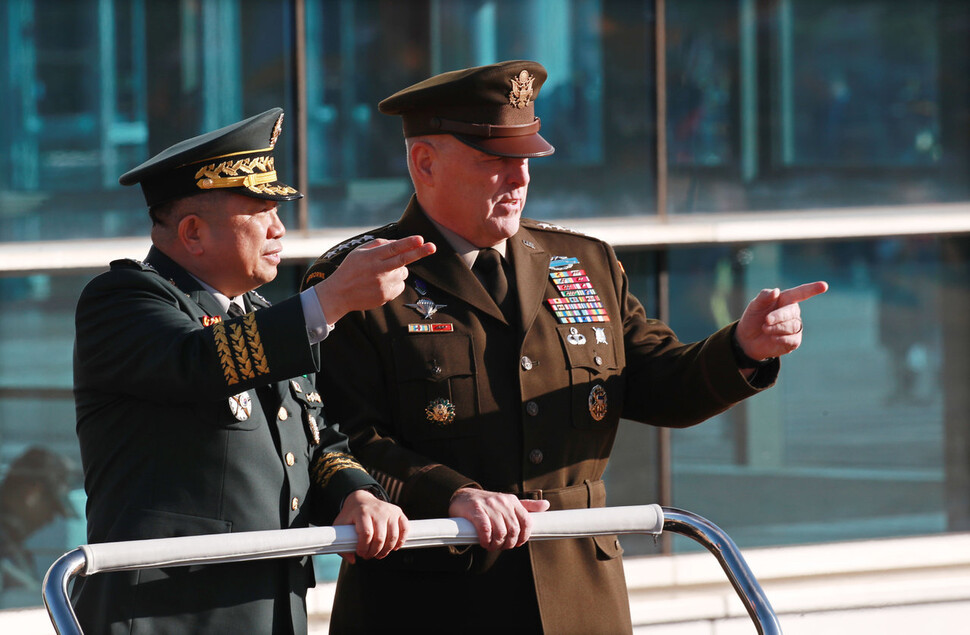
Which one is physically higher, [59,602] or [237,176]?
[237,176]

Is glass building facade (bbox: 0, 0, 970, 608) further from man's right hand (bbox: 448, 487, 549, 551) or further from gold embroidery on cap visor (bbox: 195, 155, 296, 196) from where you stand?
man's right hand (bbox: 448, 487, 549, 551)

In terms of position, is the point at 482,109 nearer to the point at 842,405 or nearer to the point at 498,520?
the point at 498,520

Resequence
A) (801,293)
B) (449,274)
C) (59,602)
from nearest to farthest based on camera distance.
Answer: (59,602) → (801,293) → (449,274)

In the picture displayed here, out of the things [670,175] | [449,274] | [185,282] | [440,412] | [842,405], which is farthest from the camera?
[842,405]

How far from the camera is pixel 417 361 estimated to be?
2.81 meters

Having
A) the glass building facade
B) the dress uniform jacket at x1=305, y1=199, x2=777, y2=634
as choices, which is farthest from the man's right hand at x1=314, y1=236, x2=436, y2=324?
the glass building facade

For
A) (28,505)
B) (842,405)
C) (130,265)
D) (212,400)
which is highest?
(130,265)

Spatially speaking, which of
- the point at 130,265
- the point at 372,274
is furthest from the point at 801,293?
the point at 130,265

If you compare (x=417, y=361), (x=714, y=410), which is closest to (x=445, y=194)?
(x=417, y=361)

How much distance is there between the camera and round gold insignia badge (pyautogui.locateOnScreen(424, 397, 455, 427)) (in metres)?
2.80

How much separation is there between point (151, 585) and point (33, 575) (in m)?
2.07

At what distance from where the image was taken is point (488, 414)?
111 inches

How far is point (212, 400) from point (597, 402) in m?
0.96

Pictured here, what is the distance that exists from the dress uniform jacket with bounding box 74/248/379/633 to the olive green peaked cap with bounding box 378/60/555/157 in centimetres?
73
